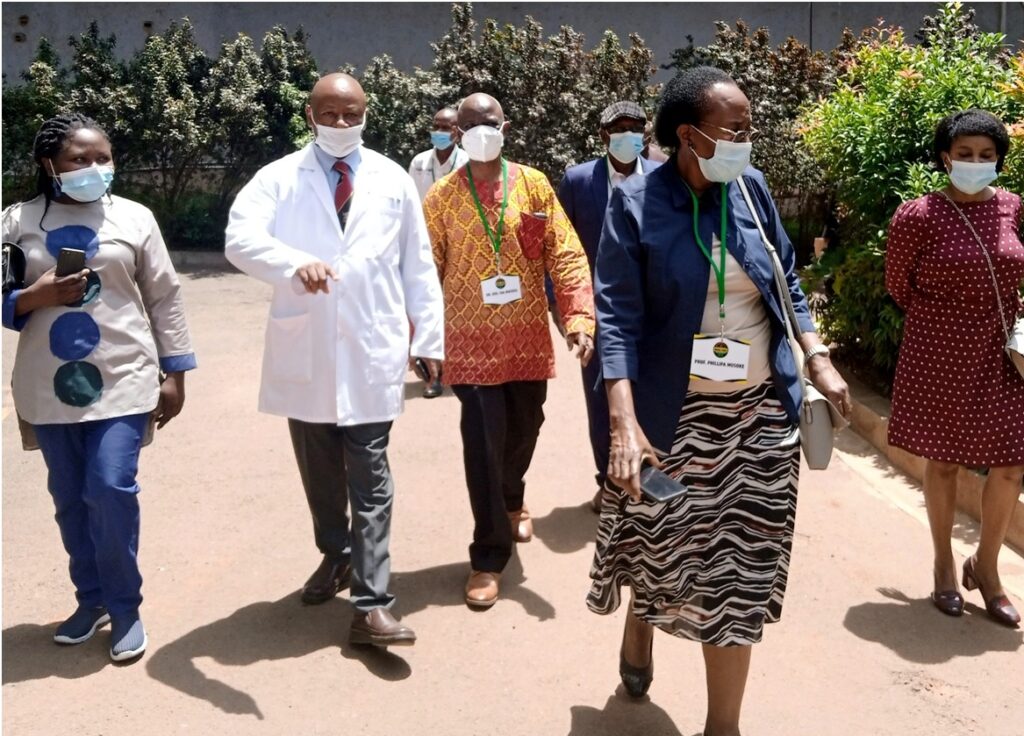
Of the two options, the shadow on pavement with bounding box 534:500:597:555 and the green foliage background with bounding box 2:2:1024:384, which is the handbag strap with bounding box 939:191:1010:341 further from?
the green foliage background with bounding box 2:2:1024:384

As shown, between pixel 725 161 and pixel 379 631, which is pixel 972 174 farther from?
pixel 379 631

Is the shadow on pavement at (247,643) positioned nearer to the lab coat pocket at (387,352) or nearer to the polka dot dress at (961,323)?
the lab coat pocket at (387,352)

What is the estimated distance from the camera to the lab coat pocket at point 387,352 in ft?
13.8

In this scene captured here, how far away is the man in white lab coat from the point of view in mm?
4164

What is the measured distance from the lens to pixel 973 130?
4.28m

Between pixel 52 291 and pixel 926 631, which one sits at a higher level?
pixel 52 291

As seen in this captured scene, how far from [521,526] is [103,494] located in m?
1.94

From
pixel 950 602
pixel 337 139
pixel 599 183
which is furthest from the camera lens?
pixel 599 183

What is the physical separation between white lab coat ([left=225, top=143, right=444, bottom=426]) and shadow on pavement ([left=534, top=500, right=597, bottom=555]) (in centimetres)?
129

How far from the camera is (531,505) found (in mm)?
5727

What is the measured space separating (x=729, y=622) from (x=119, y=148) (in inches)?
512

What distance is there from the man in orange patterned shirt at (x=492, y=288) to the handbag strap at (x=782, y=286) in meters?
1.32

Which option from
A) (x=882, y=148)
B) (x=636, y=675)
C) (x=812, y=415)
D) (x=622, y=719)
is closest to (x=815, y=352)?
(x=812, y=415)

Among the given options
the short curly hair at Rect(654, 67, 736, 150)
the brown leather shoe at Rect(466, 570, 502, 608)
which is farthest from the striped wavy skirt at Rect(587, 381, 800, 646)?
the brown leather shoe at Rect(466, 570, 502, 608)
